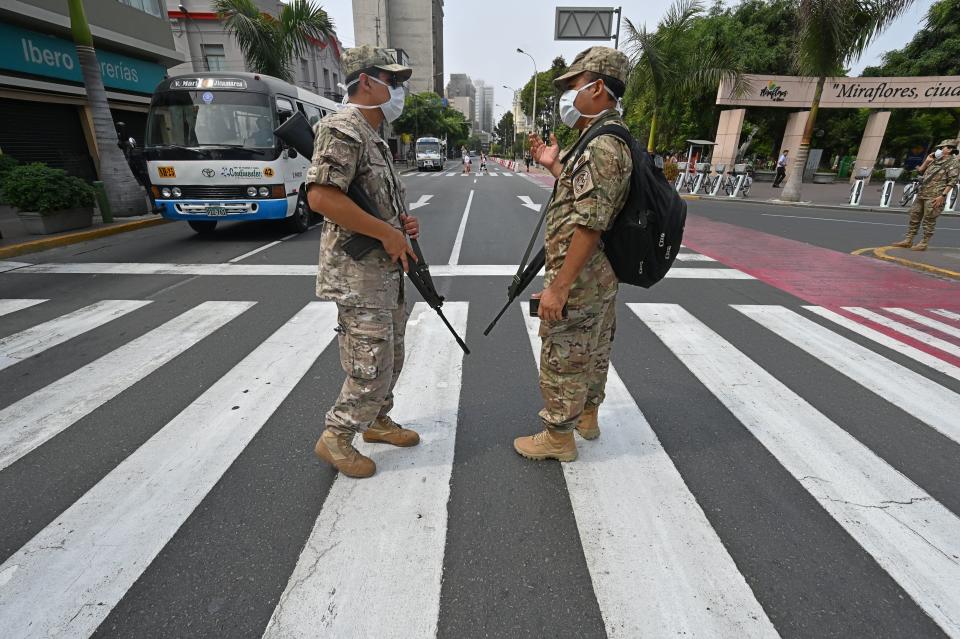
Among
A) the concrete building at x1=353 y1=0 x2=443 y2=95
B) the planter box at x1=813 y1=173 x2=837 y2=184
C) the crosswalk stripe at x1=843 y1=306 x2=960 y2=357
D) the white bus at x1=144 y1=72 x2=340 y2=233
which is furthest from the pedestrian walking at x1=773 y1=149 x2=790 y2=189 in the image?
the concrete building at x1=353 y1=0 x2=443 y2=95

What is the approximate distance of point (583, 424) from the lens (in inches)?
111

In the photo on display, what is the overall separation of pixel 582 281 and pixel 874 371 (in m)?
3.09

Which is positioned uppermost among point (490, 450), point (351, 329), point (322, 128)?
point (322, 128)

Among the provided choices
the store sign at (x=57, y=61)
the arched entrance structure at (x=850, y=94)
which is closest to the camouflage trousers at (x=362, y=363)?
the store sign at (x=57, y=61)

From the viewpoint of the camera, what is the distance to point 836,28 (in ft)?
44.2

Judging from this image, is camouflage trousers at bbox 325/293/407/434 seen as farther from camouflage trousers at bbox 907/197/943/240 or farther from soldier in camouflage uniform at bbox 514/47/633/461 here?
camouflage trousers at bbox 907/197/943/240

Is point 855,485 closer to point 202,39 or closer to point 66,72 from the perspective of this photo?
point 66,72

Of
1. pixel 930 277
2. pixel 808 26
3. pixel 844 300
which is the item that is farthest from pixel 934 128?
pixel 844 300

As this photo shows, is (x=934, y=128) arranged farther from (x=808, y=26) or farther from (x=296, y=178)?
(x=296, y=178)

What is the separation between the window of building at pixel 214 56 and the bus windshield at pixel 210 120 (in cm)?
2494

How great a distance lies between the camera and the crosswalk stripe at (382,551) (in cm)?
169

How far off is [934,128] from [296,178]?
41.9 m

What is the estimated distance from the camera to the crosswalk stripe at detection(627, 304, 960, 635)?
190cm

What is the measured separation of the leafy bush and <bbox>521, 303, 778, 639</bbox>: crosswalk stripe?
9.79 m
